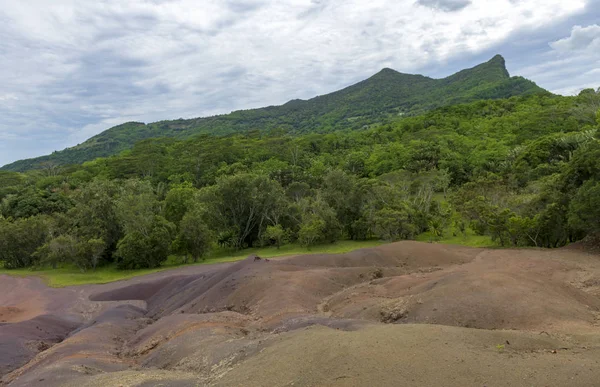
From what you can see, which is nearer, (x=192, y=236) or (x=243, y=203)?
(x=192, y=236)

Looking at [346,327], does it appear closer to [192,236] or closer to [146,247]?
[192,236]

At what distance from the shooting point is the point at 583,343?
10773 mm

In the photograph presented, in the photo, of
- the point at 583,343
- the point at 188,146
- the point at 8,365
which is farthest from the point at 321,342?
the point at 188,146

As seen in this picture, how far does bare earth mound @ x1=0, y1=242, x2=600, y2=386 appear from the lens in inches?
378

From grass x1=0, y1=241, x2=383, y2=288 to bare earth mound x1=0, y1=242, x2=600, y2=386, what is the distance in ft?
20.6

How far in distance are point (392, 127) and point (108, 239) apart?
86.0 meters

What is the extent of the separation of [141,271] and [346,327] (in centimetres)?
3159

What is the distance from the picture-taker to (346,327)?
1374 cm

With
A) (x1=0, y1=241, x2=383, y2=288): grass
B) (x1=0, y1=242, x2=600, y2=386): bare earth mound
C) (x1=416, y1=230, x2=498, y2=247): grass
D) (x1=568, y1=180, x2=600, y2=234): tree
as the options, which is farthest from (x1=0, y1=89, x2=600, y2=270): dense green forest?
(x1=0, y1=242, x2=600, y2=386): bare earth mound

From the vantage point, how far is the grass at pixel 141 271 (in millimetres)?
37812

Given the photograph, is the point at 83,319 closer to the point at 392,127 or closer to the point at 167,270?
the point at 167,270

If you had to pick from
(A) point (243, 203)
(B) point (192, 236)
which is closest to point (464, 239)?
(A) point (243, 203)

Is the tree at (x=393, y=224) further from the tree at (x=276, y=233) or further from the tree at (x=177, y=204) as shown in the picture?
the tree at (x=177, y=204)

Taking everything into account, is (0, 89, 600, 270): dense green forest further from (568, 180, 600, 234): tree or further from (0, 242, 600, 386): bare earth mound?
(0, 242, 600, 386): bare earth mound
